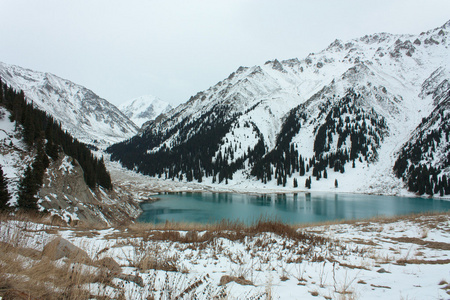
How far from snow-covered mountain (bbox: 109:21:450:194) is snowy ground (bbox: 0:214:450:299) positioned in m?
83.9

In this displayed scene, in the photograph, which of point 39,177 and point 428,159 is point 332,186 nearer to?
point 428,159

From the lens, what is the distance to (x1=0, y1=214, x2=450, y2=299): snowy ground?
13.4 feet

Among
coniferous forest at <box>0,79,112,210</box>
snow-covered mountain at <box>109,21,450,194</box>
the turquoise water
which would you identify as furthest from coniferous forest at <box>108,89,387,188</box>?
coniferous forest at <box>0,79,112,210</box>

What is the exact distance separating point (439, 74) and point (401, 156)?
90.5 metres

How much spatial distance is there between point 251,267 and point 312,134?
121417 mm

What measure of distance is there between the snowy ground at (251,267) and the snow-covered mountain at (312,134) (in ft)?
275

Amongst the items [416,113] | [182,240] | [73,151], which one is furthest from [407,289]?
[416,113]

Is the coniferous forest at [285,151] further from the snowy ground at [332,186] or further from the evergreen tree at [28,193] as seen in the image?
the evergreen tree at [28,193]

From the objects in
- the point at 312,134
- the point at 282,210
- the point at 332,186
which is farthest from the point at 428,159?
the point at 282,210

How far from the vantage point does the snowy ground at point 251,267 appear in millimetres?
4078

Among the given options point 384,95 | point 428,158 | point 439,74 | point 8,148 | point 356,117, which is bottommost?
point 8,148

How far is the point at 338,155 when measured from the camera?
98500 millimetres

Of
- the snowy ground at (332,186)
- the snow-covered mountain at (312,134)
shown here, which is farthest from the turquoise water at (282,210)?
the snow-covered mountain at (312,134)

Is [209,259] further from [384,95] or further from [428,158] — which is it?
[384,95]
